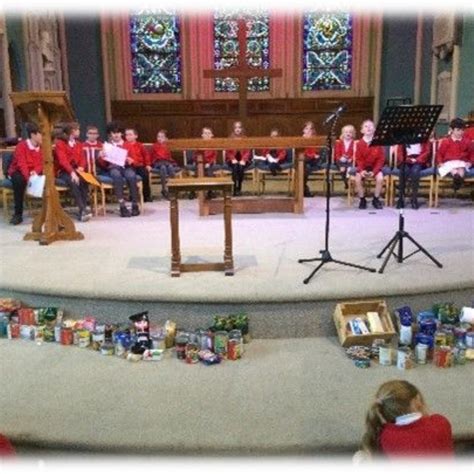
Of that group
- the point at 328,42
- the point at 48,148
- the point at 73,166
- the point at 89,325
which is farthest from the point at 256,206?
the point at 328,42

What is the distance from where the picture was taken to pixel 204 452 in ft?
8.58

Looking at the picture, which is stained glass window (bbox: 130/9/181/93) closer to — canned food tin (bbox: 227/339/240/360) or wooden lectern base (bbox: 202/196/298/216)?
wooden lectern base (bbox: 202/196/298/216)

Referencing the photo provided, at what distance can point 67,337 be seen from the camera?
3727 millimetres

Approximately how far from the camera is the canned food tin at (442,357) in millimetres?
3375

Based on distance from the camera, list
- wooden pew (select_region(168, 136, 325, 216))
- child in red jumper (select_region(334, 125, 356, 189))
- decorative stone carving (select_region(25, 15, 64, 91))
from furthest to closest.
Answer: decorative stone carving (select_region(25, 15, 64, 91)), child in red jumper (select_region(334, 125, 356, 189)), wooden pew (select_region(168, 136, 325, 216))

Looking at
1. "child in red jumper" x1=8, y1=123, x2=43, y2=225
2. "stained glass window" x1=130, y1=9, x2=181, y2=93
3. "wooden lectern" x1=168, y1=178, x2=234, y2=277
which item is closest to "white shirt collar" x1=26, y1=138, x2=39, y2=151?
"child in red jumper" x1=8, y1=123, x2=43, y2=225

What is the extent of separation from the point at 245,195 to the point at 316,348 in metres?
4.40

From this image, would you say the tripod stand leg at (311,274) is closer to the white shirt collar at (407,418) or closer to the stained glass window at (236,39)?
the white shirt collar at (407,418)

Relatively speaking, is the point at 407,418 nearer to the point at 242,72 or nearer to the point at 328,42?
the point at 242,72

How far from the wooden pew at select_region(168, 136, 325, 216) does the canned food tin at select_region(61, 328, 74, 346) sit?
272cm

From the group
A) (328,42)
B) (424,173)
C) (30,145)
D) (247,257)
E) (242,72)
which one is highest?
(328,42)

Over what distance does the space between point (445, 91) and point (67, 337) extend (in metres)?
7.57

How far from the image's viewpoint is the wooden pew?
19.8 ft

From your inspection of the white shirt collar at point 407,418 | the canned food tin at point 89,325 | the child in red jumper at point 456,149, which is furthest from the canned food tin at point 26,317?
the child in red jumper at point 456,149
